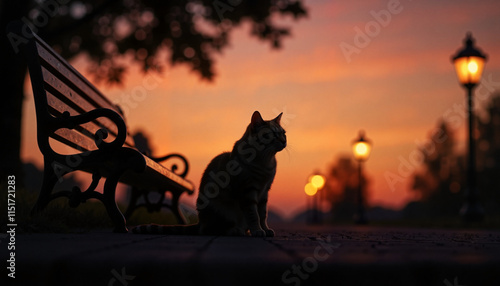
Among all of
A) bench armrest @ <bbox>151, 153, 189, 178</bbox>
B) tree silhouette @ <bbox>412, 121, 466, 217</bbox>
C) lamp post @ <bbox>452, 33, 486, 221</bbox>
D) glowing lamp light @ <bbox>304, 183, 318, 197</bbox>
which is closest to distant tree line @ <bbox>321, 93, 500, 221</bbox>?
tree silhouette @ <bbox>412, 121, 466, 217</bbox>

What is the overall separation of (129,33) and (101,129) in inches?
396

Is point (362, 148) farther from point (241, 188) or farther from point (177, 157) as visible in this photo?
point (241, 188)

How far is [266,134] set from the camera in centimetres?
559

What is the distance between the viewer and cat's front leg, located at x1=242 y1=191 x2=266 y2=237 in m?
5.39

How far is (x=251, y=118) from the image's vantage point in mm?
5727

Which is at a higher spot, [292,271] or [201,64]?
[201,64]

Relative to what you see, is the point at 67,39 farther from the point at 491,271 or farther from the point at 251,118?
the point at 491,271

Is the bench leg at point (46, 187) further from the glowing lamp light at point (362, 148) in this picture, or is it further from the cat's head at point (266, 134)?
the glowing lamp light at point (362, 148)

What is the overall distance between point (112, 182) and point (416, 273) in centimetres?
366

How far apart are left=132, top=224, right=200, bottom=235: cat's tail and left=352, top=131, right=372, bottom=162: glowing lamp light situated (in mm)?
17737

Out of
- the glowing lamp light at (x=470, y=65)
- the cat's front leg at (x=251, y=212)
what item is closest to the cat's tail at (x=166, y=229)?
the cat's front leg at (x=251, y=212)

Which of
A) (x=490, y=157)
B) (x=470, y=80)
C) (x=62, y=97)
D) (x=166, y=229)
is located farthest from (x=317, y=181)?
(x=166, y=229)

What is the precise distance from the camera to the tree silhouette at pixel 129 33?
35.6 feet

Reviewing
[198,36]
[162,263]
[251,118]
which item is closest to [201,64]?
[198,36]
